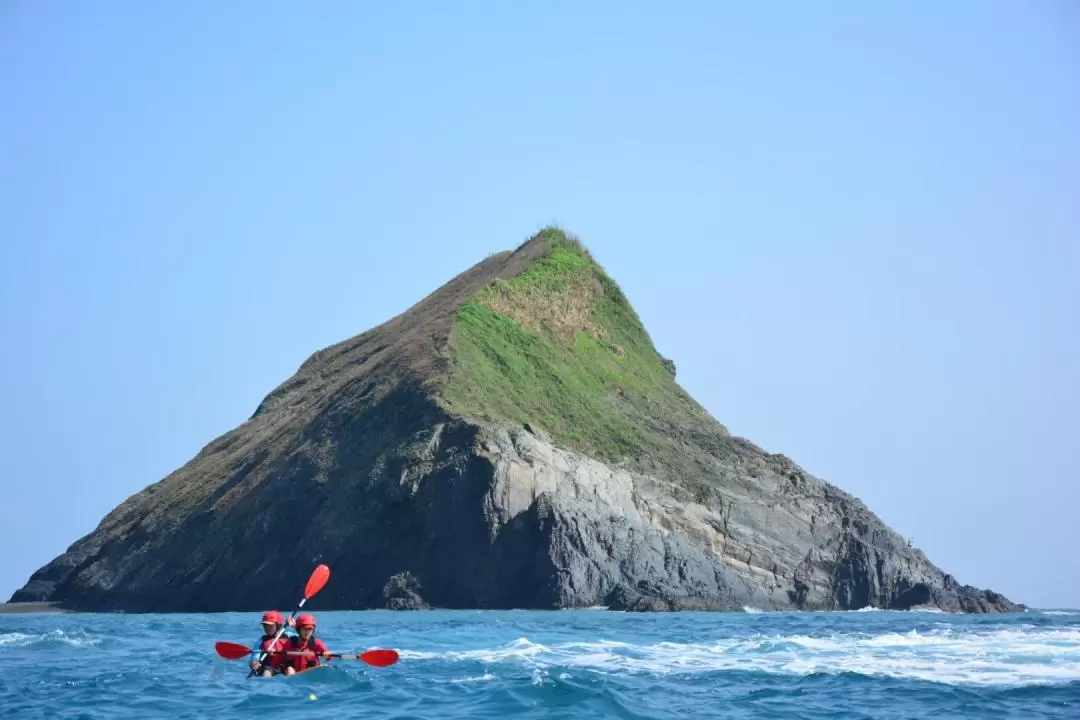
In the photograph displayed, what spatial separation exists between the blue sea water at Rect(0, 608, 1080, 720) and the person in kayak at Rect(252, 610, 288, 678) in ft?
1.19

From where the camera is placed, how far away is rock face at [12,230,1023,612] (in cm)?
5669

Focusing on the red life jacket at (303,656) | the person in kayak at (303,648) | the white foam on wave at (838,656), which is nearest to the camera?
the person in kayak at (303,648)

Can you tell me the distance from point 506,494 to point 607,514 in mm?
4636

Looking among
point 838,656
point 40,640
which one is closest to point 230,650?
point 838,656

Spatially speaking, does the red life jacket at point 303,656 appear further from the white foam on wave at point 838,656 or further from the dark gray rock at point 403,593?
the dark gray rock at point 403,593

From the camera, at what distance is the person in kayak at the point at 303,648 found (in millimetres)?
26578

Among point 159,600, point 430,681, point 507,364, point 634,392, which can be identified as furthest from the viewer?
point 634,392

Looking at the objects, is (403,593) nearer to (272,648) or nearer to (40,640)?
(40,640)

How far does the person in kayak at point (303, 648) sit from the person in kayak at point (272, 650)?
0.10 metres

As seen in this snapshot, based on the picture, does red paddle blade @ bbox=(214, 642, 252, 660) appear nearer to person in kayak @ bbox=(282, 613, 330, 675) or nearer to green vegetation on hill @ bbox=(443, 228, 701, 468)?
person in kayak @ bbox=(282, 613, 330, 675)

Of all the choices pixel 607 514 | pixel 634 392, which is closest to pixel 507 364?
pixel 634 392

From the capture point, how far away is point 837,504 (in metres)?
67.8

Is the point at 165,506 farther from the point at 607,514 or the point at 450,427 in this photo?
the point at 607,514

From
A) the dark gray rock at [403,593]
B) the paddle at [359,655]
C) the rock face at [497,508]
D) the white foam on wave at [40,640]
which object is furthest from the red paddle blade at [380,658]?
the dark gray rock at [403,593]
